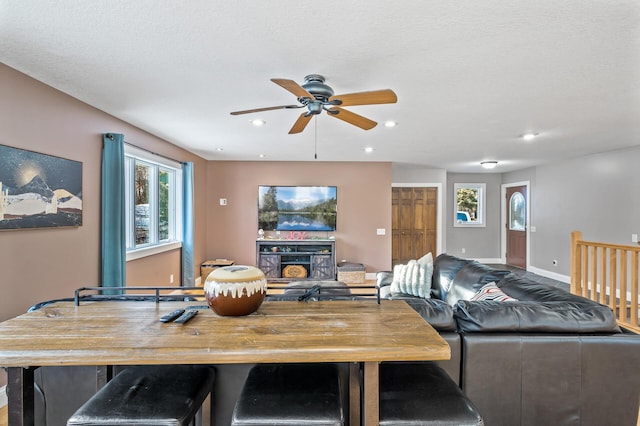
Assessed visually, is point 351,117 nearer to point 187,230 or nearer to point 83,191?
point 83,191

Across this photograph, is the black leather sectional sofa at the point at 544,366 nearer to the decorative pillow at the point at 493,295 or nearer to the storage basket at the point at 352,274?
the decorative pillow at the point at 493,295

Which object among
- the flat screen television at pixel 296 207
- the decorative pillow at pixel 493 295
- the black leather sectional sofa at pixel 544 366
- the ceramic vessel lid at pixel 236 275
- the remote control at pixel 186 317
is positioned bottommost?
the black leather sectional sofa at pixel 544 366

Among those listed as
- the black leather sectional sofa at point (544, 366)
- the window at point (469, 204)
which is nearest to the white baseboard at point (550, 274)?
the window at point (469, 204)

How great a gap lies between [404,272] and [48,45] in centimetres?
362

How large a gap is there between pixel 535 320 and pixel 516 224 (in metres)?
7.17

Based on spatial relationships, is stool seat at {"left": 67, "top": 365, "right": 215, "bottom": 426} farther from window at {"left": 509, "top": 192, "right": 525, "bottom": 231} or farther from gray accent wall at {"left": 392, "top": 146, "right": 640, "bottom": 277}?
window at {"left": 509, "top": 192, "right": 525, "bottom": 231}

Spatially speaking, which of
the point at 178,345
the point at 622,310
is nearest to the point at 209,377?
the point at 178,345

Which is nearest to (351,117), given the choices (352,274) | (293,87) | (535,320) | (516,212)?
(293,87)

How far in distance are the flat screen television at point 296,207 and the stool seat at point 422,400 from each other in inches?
198

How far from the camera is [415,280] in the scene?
3586mm

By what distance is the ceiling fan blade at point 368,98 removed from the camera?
2.11 metres

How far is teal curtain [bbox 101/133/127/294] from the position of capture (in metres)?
3.28

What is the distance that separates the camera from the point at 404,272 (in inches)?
146

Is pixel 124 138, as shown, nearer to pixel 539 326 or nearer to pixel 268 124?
pixel 268 124
